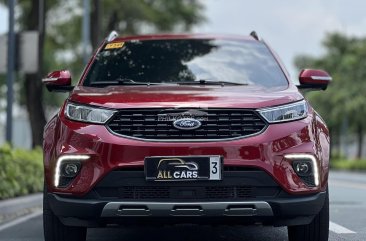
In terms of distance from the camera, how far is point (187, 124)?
190 inches

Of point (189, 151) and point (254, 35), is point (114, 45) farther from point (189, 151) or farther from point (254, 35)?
point (189, 151)

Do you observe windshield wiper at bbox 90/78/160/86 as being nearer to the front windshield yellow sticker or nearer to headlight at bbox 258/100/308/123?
the front windshield yellow sticker

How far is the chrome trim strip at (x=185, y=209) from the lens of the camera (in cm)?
475

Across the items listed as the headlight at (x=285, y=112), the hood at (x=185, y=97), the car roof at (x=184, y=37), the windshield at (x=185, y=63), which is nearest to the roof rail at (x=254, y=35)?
the car roof at (x=184, y=37)

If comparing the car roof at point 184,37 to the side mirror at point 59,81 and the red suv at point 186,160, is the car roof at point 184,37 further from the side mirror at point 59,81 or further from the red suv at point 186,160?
the red suv at point 186,160

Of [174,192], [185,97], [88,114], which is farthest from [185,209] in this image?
[88,114]

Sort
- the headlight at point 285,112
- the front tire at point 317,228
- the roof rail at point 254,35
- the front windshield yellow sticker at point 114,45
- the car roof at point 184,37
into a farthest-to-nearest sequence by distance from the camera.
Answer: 1. the roof rail at point 254,35
2. the car roof at point 184,37
3. the front windshield yellow sticker at point 114,45
4. the front tire at point 317,228
5. the headlight at point 285,112

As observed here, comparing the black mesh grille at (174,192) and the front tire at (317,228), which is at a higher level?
the black mesh grille at (174,192)

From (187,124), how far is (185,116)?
0.24 feet

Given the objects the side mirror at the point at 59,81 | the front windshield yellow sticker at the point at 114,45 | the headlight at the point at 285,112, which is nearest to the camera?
the headlight at the point at 285,112

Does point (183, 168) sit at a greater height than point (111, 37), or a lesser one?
lesser

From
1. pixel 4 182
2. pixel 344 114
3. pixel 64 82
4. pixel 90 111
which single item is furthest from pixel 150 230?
pixel 344 114

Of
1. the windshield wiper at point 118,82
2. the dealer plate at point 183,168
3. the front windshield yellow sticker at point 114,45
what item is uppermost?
the front windshield yellow sticker at point 114,45

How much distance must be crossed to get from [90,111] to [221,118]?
876mm
